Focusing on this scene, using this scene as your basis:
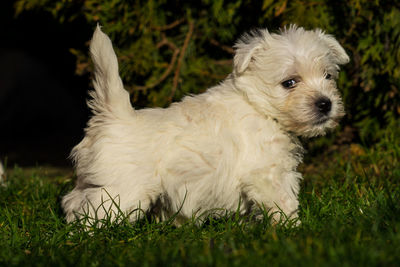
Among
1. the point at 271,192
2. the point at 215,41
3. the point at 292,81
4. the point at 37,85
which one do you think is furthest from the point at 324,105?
the point at 37,85

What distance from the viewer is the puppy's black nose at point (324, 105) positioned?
3283mm

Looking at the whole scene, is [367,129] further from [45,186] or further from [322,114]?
[45,186]

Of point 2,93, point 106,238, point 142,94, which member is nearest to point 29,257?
point 106,238

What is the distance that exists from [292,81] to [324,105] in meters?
0.29

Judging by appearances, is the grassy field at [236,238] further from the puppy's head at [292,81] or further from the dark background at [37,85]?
the dark background at [37,85]

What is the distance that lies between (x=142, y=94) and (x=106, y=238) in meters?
2.69

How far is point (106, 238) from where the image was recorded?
2.89 m

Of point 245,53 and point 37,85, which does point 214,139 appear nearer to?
point 245,53

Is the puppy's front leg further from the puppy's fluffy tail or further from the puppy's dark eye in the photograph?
the puppy's fluffy tail

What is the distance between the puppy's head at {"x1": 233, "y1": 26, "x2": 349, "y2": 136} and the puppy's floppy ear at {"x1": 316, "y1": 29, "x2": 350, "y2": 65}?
0.31ft

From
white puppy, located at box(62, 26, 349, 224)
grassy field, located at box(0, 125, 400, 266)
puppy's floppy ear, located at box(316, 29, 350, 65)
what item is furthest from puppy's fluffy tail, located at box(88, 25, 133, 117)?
puppy's floppy ear, located at box(316, 29, 350, 65)

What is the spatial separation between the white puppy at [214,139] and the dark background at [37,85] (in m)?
Result: 4.88

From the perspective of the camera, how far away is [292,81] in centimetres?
340

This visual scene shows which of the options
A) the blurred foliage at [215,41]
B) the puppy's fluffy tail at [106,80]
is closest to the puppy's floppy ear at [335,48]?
the blurred foliage at [215,41]
